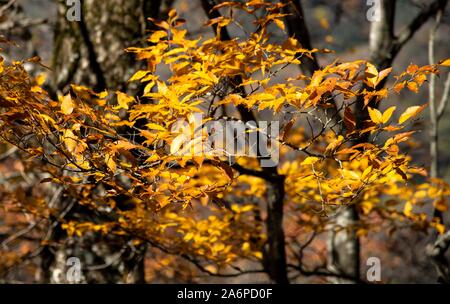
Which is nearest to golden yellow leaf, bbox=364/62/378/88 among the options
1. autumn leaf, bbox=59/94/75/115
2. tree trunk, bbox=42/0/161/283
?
autumn leaf, bbox=59/94/75/115

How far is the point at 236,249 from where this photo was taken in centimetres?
448

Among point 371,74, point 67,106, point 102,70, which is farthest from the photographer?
point 102,70

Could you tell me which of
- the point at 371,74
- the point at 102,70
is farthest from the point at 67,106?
the point at 102,70

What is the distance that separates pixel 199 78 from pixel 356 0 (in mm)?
19334

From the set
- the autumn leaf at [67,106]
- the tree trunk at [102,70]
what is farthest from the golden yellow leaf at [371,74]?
the tree trunk at [102,70]

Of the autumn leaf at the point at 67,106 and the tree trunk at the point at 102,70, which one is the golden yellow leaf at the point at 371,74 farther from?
the tree trunk at the point at 102,70

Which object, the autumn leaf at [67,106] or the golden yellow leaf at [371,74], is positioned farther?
the golden yellow leaf at [371,74]

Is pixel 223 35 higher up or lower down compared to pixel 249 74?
higher up

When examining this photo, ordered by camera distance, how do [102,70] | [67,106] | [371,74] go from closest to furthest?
1. [67,106]
2. [371,74]
3. [102,70]

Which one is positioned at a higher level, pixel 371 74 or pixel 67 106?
pixel 371 74

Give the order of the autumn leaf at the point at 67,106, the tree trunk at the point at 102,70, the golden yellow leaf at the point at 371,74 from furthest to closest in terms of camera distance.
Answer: the tree trunk at the point at 102,70
the golden yellow leaf at the point at 371,74
the autumn leaf at the point at 67,106

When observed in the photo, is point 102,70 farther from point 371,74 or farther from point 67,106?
point 371,74
